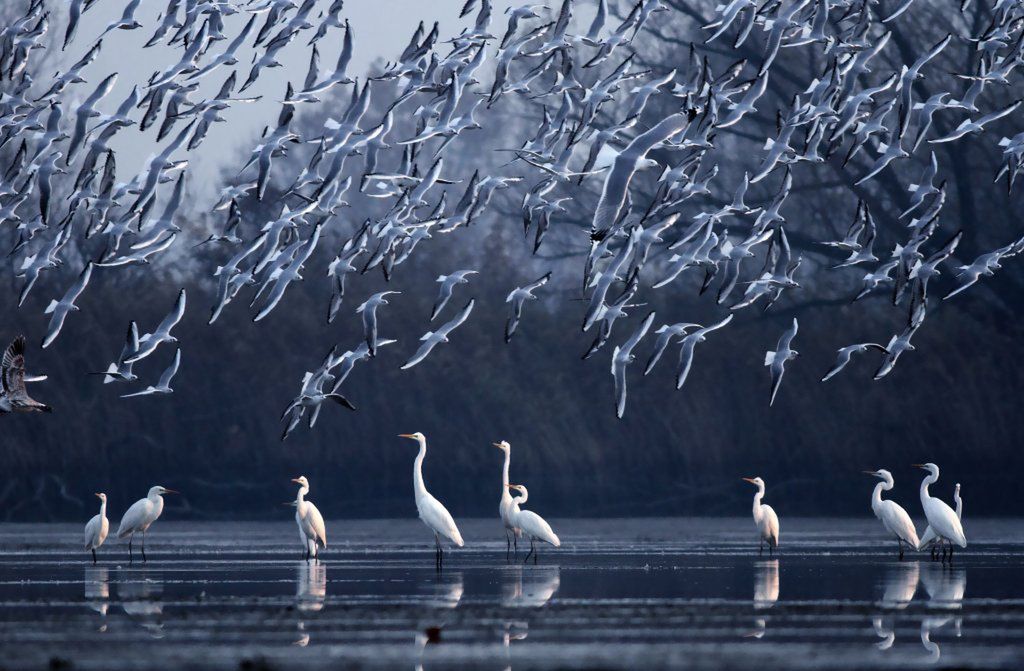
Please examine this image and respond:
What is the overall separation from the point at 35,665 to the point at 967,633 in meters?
7.02

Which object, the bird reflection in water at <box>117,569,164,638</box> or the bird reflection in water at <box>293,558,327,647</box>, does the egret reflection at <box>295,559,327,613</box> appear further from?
the bird reflection in water at <box>117,569,164,638</box>

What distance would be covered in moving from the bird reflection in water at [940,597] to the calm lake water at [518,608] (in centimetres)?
3

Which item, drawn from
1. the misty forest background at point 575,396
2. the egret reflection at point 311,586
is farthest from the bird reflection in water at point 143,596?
the misty forest background at point 575,396

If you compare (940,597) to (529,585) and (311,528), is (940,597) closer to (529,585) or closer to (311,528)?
(529,585)

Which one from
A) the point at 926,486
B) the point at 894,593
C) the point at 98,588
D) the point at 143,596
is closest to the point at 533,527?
the point at 926,486

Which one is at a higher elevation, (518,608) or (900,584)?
(900,584)

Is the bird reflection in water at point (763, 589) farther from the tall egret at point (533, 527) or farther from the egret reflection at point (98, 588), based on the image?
the egret reflection at point (98, 588)

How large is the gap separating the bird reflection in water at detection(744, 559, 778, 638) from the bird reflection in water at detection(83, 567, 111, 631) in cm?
516

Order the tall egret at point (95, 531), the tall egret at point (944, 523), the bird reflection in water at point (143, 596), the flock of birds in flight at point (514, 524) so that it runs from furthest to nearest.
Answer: the tall egret at point (95, 531) < the flock of birds in flight at point (514, 524) < the tall egret at point (944, 523) < the bird reflection in water at point (143, 596)

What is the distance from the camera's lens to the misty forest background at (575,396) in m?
45.2

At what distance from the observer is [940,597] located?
20391 mm

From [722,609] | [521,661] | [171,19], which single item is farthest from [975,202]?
[521,661]

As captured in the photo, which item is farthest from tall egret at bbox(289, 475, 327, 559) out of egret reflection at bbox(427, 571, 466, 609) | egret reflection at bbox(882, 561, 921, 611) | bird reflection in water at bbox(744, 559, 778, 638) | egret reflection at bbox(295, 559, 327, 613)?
egret reflection at bbox(882, 561, 921, 611)

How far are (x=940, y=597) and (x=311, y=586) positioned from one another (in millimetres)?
6347
